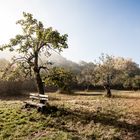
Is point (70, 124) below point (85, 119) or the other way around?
below

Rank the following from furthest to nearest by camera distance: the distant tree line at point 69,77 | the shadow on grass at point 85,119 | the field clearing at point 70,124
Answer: the distant tree line at point 69,77, the shadow on grass at point 85,119, the field clearing at point 70,124

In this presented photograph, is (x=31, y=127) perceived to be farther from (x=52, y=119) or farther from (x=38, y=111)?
(x=38, y=111)

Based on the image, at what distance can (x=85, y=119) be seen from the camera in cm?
2442

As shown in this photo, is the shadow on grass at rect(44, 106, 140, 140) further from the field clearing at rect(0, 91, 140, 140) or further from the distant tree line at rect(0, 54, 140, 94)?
the distant tree line at rect(0, 54, 140, 94)

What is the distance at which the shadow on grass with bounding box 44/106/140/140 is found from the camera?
21625mm

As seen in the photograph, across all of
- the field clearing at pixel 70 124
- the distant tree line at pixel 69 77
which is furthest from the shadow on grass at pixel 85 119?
the distant tree line at pixel 69 77

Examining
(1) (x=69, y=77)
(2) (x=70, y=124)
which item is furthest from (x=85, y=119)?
(1) (x=69, y=77)

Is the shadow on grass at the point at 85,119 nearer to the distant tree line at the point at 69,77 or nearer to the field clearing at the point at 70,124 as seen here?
the field clearing at the point at 70,124

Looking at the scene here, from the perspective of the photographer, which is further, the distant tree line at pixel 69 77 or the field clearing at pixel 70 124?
the distant tree line at pixel 69 77

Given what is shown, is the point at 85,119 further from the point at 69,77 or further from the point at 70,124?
the point at 69,77

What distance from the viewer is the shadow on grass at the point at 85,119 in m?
21.6

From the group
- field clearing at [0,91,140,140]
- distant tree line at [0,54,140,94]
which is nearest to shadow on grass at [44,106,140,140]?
field clearing at [0,91,140,140]

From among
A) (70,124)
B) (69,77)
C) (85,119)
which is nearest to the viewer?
(70,124)

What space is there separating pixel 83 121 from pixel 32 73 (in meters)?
10.2
